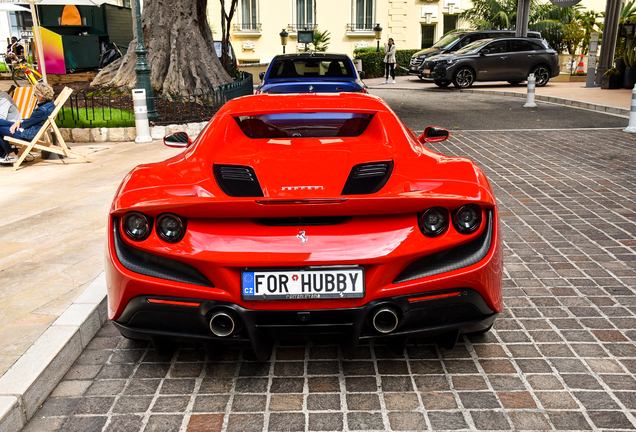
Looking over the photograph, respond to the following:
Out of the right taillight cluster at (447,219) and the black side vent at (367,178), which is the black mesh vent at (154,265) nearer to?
the black side vent at (367,178)

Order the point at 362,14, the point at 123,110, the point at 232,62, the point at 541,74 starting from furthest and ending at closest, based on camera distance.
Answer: the point at 362,14
the point at 232,62
the point at 541,74
the point at 123,110

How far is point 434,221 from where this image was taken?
2.83 metres

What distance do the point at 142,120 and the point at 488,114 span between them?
26.7 feet

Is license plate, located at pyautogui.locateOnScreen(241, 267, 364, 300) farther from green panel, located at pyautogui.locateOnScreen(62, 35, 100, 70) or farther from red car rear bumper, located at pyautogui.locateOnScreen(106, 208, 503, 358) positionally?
green panel, located at pyautogui.locateOnScreen(62, 35, 100, 70)

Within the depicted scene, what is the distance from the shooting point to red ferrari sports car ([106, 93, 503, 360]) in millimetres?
2727

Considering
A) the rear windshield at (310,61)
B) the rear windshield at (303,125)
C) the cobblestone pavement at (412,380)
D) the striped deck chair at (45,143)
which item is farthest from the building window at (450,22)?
the rear windshield at (303,125)

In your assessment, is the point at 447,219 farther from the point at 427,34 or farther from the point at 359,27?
the point at 427,34

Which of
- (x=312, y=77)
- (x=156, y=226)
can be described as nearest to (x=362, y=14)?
(x=312, y=77)

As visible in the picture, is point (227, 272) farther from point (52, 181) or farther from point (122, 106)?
point (122, 106)

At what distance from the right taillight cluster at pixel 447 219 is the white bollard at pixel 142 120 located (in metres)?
9.69

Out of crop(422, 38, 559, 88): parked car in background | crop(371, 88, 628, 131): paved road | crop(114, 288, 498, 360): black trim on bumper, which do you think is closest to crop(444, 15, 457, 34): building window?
crop(422, 38, 559, 88): parked car in background

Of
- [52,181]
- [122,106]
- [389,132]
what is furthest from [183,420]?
[122,106]

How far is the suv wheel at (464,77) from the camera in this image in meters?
22.5

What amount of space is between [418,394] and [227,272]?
3.56 feet
